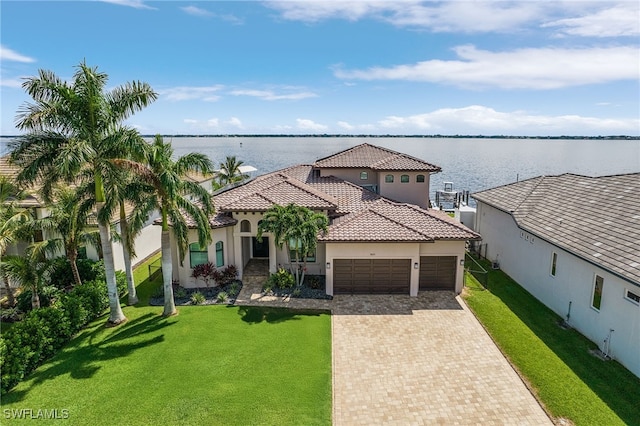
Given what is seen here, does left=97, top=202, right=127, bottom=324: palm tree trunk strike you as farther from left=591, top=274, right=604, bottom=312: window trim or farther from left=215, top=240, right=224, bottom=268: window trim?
left=591, top=274, right=604, bottom=312: window trim

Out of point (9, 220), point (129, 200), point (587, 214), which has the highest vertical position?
point (129, 200)

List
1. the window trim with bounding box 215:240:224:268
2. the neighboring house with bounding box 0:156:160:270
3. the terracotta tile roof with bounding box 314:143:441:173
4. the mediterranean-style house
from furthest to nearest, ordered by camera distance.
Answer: the terracotta tile roof with bounding box 314:143:441:173 → the neighboring house with bounding box 0:156:160:270 → the window trim with bounding box 215:240:224:268 → the mediterranean-style house

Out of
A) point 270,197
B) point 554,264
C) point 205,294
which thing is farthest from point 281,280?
point 554,264

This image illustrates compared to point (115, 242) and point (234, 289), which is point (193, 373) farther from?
point (115, 242)

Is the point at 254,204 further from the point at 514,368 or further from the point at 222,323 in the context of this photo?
the point at 514,368

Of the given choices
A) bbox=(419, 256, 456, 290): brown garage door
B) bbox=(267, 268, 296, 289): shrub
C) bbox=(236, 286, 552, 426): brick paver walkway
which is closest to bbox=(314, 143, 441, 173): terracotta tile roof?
bbox=(419, 256, 456, 290): brown garage door

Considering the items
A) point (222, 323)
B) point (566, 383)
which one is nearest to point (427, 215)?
point (566, 383)

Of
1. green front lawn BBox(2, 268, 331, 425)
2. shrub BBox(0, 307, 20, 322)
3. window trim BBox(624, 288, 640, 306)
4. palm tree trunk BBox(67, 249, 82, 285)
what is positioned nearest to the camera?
green front lawn BBox(2, 268, 331, 425)
